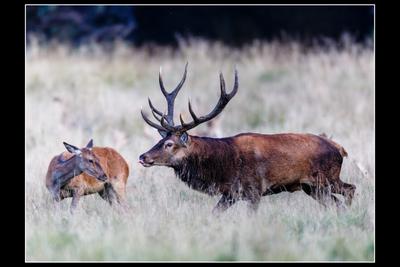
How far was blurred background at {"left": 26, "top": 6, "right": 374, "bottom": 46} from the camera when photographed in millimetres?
24812

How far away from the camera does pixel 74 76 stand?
1867 cm

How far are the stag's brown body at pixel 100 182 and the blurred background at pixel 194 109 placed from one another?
0.42 feet

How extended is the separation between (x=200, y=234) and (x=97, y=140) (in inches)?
243

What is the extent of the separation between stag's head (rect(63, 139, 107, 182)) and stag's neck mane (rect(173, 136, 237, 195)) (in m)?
→ 0.80

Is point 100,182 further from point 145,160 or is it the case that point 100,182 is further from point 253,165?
point 253,165

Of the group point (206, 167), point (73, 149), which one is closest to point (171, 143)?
point (206, 167)

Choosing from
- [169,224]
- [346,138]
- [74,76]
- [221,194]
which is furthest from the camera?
[74,76]

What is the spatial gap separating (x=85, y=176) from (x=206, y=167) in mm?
1326

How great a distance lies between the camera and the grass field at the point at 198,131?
8539mm

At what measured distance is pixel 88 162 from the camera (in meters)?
10.4

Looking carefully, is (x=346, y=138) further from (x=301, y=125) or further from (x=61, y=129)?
(x=61, y=129)

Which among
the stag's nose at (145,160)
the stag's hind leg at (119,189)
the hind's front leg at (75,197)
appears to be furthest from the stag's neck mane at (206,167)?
the hind's front leg at (75,197)

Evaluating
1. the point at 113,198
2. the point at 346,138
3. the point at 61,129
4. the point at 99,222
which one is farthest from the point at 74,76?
the point at 99,222

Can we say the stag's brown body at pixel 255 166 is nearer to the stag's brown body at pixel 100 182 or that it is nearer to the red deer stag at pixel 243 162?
the red deer stag at pixel 243 162
